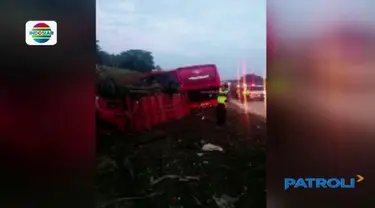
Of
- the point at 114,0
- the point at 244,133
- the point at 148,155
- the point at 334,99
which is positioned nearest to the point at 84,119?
the point at 148,155

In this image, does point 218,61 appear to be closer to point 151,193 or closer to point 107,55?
point 107,55

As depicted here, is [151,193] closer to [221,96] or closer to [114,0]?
[221,96]

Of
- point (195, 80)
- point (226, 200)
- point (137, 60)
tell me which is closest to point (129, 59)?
point (137, 60)

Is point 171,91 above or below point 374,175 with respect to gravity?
above

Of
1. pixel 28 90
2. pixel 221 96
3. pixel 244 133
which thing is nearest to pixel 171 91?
pixel 221 96

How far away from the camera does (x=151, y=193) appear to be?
7.14ft

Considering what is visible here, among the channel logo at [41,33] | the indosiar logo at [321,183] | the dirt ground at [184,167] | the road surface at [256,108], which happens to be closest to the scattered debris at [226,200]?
the dirt ground at [184,167]

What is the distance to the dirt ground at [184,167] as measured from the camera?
2164mm

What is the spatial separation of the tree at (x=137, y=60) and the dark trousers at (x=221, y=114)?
37 cm

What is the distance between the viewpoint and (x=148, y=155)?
217 centimetres

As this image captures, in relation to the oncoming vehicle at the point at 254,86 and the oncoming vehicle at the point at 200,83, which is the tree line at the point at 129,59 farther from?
the oncoming vehicle at the point at 254,86

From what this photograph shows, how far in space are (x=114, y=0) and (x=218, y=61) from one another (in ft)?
1.85

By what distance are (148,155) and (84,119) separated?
35cm

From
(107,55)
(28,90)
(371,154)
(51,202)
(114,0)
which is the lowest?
(51,202)
